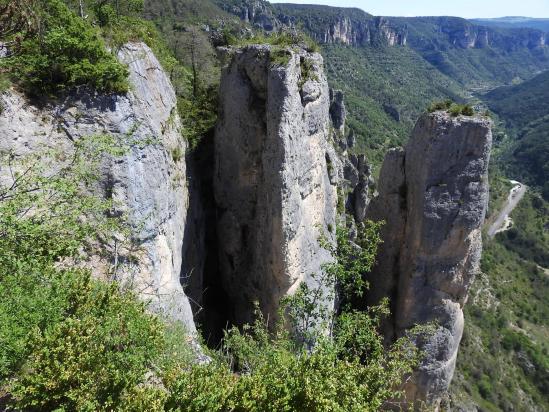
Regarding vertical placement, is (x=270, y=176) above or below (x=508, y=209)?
above

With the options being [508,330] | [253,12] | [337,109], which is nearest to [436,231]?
[508,330]

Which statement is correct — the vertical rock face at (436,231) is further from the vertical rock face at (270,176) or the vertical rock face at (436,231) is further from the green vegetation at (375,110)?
the green vegetation at (375,110)

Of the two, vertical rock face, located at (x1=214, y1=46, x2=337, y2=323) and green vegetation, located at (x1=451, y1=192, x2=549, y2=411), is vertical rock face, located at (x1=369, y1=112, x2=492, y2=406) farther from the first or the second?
green vegetation, located at (x1=451, y1=192, x2=549, y2=411)

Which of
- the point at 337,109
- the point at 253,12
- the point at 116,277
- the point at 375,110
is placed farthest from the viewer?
the point at 253,12

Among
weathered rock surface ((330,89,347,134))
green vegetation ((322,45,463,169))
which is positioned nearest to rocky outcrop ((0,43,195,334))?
weathered rock surface ((330,89,347,134))

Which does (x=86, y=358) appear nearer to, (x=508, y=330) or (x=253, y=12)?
(x=508, y=330)

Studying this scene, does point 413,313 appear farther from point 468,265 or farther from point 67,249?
point 67,249

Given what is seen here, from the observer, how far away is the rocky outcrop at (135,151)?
41.3 feet

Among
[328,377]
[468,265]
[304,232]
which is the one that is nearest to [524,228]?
[468,265]

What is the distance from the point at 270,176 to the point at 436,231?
29.9 feet

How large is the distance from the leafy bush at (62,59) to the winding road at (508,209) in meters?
98.4

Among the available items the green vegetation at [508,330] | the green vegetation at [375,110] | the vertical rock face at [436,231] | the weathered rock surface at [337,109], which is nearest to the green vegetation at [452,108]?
the vertical rock face at [436,231]

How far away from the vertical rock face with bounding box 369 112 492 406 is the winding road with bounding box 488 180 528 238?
83872 mm

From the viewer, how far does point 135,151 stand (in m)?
14.0
